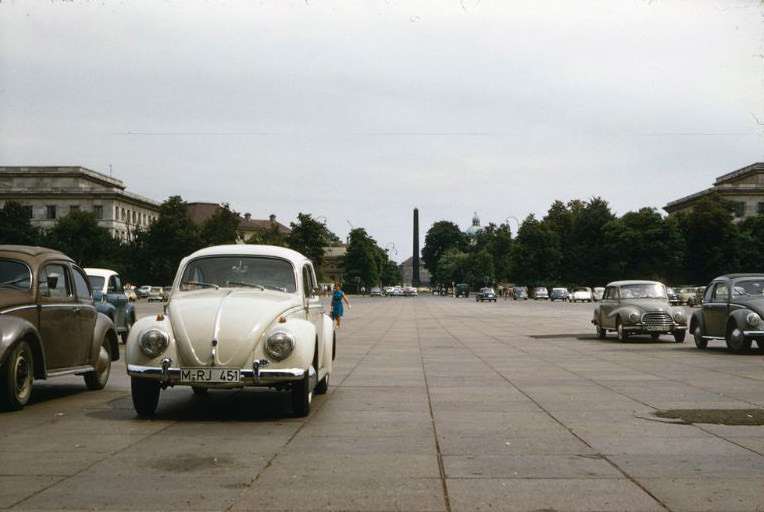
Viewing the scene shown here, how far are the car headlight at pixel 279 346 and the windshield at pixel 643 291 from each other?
16.9 metres

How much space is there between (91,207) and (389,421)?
120 metres

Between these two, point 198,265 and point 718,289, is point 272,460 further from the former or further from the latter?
point 718,289

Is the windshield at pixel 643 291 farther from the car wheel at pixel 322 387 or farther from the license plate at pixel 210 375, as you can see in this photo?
the license plate at pixel 210 375

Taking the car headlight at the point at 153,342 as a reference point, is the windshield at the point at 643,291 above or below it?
above

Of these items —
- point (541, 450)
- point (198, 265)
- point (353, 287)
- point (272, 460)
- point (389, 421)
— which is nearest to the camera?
point (272, 460)

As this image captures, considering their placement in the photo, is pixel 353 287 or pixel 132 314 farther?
pixel 353 287

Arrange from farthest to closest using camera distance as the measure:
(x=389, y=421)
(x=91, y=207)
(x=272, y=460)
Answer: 1. (x=91, y=207)
2. (x=389, y=421)
3. (x=272, y=460)

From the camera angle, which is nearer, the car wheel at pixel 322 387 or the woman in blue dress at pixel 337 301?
the car wheel at pixel 322 387

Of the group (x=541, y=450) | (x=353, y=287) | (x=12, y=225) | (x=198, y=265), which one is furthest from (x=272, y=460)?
(x=353, y=287)

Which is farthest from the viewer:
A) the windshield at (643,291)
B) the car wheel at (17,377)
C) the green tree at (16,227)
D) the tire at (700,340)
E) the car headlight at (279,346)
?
the green tree at (16,227)

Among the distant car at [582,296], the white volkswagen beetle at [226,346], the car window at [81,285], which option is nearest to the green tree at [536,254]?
the distant car at [582,296]

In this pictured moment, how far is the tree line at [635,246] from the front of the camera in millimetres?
95000

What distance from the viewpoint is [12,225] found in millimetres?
93812

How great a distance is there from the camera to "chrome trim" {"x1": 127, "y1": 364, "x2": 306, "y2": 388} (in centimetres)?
902
